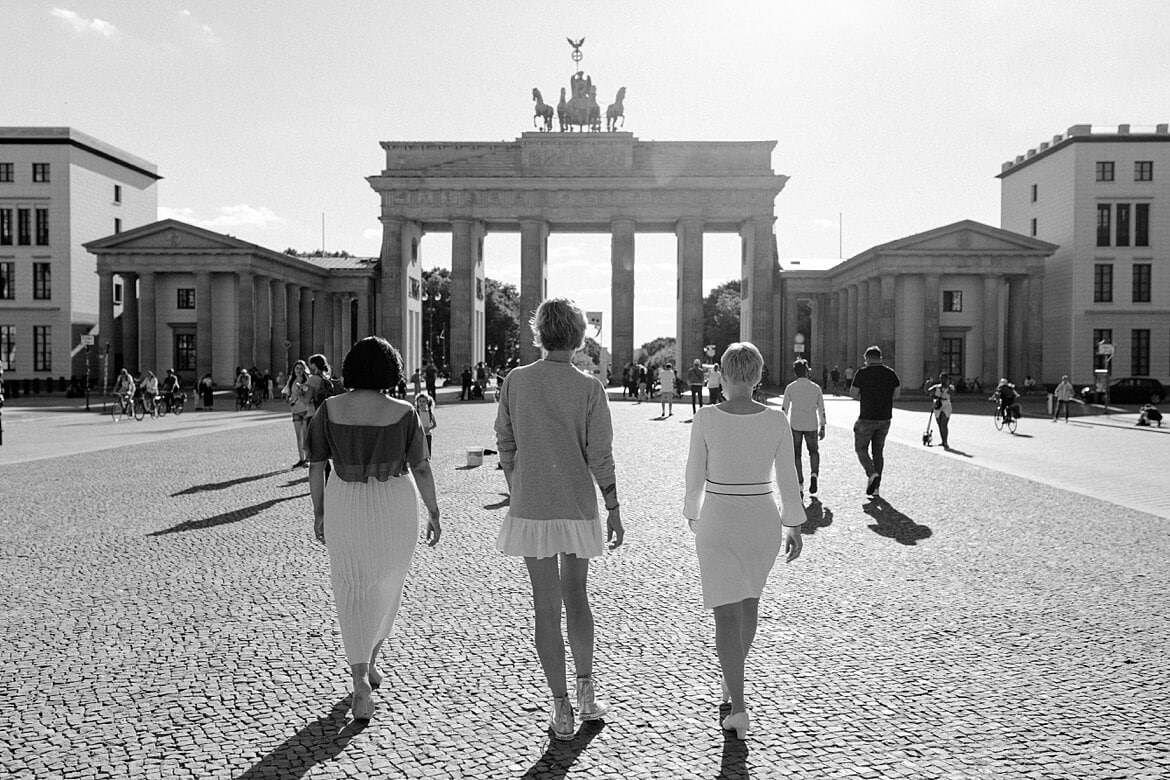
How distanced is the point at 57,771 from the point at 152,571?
446cm

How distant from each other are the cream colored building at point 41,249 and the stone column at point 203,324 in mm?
6886

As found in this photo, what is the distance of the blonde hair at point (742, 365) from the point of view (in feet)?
16.8

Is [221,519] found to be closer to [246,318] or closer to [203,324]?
[246,318]

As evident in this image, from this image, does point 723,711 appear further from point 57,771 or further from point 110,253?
point 110,253

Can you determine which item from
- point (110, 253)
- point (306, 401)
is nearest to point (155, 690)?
point (306, 401)

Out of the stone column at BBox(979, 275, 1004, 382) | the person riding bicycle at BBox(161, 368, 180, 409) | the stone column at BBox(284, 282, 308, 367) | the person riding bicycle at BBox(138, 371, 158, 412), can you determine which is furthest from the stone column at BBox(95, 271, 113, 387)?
the stone column at BBox(979, 275, 1004, 382)

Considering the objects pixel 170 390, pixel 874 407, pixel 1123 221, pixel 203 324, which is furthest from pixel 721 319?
pixel 874 407

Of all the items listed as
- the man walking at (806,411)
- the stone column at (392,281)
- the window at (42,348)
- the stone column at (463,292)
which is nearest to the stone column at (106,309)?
the window at (42,348)

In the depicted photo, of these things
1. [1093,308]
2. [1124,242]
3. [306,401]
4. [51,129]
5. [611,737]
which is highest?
[51,129]

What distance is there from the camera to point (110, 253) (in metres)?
63.4

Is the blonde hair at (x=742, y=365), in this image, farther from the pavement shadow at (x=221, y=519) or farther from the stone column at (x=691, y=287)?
the stone column at (x=691, y=287)

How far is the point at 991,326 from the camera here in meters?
62.7

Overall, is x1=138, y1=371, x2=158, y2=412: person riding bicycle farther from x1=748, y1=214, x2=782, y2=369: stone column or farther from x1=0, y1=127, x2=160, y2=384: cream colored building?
x1=748, y1=214, x2=782, y2=369: stone column

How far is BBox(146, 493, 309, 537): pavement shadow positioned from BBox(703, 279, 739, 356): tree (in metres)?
100
